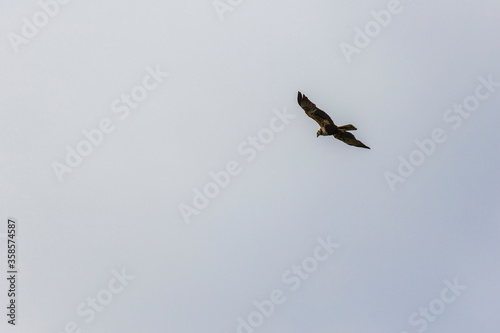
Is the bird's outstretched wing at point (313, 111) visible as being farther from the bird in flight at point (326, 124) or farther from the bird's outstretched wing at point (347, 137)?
the bird's outstretched wing at point (347, 137)

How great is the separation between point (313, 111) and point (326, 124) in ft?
4.61

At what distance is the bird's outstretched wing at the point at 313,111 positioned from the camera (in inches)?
1382

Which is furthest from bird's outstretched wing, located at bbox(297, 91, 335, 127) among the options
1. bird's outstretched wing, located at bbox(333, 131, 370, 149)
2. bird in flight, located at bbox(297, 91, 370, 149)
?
bird's outstretched wing, located at bbox(333, 131, 370, 149)

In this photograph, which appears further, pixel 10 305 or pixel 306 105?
pixel 10 305

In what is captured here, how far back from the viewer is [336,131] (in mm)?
37062

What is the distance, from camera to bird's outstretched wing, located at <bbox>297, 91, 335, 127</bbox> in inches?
1382

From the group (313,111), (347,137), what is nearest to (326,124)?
(313,111)

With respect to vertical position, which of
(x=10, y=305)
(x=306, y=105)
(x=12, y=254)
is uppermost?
(x=306, y=105)

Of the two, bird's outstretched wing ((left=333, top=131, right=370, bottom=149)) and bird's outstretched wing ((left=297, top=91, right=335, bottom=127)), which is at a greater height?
bird's outstretched wing ((left=333, top=131, right=370, bottom=149))

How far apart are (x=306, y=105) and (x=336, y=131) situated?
2942 millimetres

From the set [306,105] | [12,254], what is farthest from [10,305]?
[306,105]

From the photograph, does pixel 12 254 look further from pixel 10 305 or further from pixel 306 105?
pixel 306 105

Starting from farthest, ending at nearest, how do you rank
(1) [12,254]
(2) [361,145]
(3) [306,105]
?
(1) [12,254] → (2) [361,145] → (3) [306,105]

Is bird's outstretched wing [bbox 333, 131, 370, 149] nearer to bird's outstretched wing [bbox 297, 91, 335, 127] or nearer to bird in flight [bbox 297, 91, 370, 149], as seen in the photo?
bird in flight [bbox 297, 91, 370, 149]
